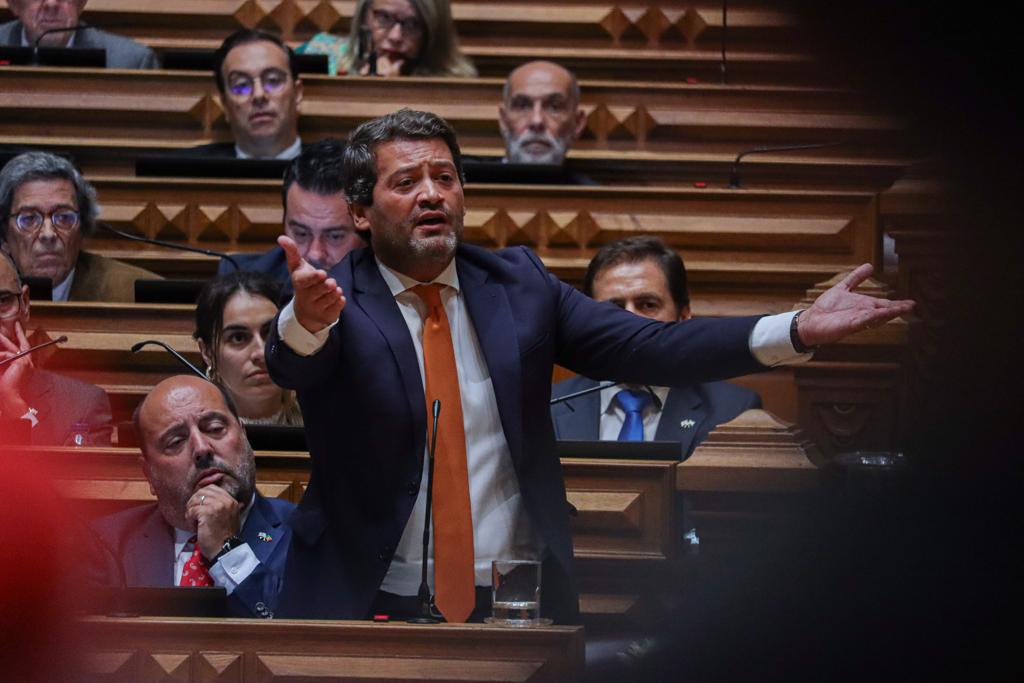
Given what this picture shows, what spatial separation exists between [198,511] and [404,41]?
6.39ft

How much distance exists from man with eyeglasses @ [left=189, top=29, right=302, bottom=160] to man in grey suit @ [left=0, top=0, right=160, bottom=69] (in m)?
0.52

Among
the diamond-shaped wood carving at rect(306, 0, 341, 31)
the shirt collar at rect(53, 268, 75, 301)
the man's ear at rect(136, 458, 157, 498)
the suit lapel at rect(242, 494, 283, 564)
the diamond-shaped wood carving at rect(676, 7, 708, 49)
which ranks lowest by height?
the suit lapel at rect(242, 494, 283, 564)

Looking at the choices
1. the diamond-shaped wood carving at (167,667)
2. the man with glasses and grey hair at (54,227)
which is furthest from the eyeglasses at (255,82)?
the diamond-shaped wood carving at (167,667)

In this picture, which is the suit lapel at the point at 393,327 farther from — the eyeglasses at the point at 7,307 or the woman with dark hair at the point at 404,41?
the woman with dark hair at the point at 404,41

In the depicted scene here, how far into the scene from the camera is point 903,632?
0.52m

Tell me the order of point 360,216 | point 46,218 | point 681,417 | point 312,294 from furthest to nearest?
1. point 46,218
2. point 681,417
3. point 360,216
4. point 312,294

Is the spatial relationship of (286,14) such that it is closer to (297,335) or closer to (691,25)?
(691,25)

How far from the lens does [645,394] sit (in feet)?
7.68

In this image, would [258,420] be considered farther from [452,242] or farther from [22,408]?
[452,242]

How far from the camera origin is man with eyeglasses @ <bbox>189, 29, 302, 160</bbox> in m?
3.32

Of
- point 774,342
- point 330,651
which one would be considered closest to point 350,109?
point 774,342

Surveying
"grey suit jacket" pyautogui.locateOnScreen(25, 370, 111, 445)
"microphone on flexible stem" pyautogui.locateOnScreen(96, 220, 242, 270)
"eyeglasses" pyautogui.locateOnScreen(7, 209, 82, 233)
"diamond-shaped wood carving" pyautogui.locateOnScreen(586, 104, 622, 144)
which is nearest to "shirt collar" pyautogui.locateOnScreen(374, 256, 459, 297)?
"grey suit jacket" pyautogui.locateOnScreen(25, 370, 111, 445)

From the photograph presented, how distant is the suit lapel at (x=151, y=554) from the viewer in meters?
2.02

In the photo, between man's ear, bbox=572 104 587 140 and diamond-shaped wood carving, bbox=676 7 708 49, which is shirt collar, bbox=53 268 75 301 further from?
diamond-shaped wood carving, bbox=676 7 708 49
